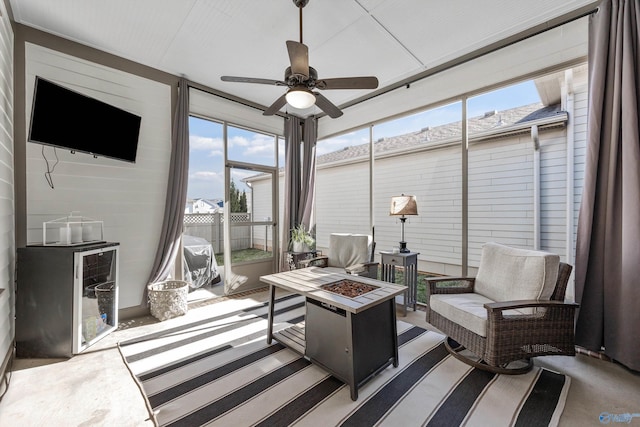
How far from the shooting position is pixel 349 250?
12.5ft

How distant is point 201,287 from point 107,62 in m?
3.15

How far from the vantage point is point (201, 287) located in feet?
13.6

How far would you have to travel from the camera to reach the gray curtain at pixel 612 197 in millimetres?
2084

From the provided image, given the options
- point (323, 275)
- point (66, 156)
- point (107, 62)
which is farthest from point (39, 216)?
point (323, 275)

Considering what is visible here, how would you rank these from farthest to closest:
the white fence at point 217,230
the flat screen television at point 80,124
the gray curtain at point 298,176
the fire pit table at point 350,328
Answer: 1. the gray curtain at point 298,176
2. the white fence at point 217,230
3. the flat screen television at point 80,124
4. the fire pit table at point 350,328

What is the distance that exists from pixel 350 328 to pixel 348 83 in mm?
1932

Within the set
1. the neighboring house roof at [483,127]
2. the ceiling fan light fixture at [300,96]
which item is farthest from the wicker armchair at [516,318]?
the ceiling fan light fixture at [300,96]

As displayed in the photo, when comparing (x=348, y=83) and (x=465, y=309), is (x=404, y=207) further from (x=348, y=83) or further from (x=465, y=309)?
(x=348, y=83)

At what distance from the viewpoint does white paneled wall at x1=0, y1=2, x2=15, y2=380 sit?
2111 millimetres

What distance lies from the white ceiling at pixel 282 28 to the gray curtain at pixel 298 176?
5.26 feet

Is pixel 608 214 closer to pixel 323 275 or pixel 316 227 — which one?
pixel 323 275

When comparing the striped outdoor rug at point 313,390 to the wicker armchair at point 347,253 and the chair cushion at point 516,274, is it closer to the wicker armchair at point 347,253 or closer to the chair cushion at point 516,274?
the chair cushion at point 516,274

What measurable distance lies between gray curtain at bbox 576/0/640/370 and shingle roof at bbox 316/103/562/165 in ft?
1.65

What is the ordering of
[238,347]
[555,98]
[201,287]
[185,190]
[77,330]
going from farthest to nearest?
[201,287], [185,190], [555,98], [238,347], [77,330]
